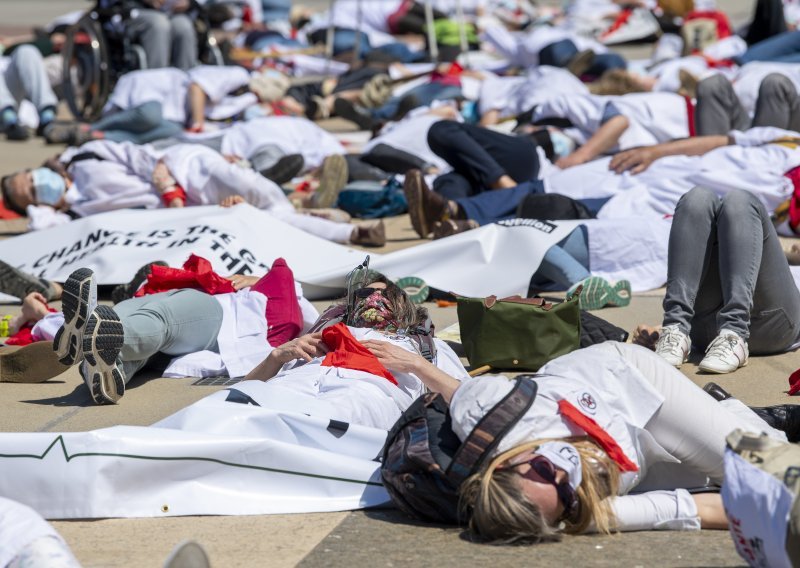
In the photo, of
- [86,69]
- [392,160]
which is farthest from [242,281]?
[86,69]

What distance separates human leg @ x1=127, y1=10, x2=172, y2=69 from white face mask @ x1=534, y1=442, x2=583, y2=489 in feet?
29.5

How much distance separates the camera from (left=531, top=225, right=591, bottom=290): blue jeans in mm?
5438

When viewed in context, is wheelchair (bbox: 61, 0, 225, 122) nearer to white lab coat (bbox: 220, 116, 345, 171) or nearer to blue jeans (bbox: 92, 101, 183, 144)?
blue jeans (bbox: 92, 101, 183, 144)

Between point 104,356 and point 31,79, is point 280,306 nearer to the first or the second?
point 104,356

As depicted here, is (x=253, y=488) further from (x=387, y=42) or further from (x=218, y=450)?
(x=387, y=42)

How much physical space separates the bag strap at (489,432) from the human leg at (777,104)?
194 inches

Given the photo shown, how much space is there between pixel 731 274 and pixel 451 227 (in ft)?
6.90

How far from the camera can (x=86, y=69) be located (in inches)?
432

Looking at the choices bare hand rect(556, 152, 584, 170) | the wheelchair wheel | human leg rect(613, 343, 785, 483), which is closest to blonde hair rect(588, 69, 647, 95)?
bare hand rect(556, 152, 584, 170)

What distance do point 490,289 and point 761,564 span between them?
9.69ft

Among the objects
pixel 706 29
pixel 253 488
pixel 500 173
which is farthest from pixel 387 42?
pixel 253 488

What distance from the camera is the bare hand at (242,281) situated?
4.87 meters

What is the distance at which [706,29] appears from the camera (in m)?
12.1

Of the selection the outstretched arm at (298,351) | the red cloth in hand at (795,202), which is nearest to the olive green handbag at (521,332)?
the outstretched arm at (298,351)
